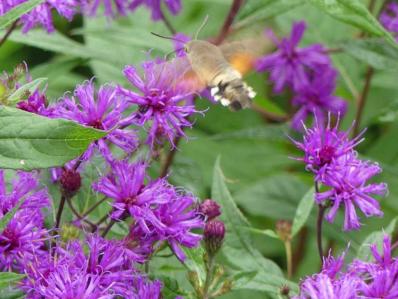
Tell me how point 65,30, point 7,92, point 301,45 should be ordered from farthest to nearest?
point 65,30, point 301,45, point 7,92

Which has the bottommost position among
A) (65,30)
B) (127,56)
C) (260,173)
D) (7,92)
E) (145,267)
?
(145,267)

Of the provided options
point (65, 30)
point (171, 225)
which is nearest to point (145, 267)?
point (171, 225)

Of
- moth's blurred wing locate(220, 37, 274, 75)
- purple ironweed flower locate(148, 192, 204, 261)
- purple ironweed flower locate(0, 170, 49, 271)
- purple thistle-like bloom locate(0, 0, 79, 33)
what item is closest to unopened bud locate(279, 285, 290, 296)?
purple ironweed flower locate(148, 192, 204, 261)

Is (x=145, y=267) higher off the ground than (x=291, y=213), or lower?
lower

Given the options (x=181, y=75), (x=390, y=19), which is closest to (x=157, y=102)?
(x=181, y=75)

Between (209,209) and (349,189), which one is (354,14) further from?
(209,209)

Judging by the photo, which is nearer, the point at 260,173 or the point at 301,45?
the point at 301,45

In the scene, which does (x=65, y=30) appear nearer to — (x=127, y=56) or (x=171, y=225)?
(x=127, y=56)
